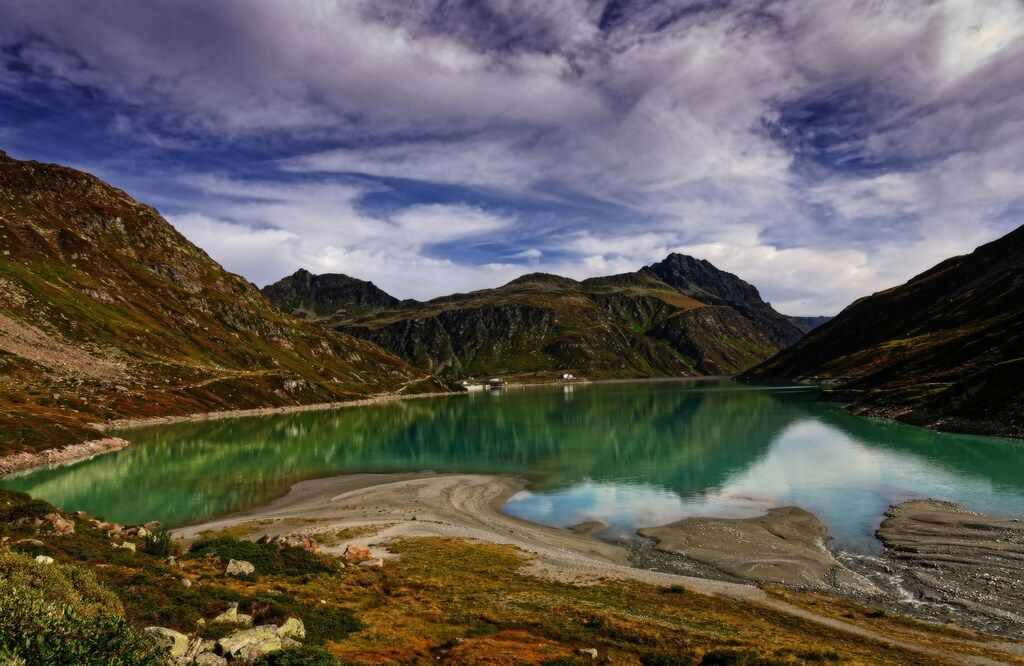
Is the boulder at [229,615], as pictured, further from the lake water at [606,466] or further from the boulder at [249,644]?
the lake water at [606,466]

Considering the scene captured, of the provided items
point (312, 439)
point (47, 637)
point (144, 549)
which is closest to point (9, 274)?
point (312, 439)

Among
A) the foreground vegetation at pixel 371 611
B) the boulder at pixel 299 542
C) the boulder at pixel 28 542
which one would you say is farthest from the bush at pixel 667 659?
the boulder at pixel 28 542

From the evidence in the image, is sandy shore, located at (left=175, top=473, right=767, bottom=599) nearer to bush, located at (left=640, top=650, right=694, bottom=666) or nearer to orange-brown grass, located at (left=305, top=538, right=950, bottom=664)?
orange-brown grass, located at (left=305, top=538, right=950, bottom=664)

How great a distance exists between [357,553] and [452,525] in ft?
50.5

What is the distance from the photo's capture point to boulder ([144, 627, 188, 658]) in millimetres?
17734

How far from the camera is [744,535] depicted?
4966cm

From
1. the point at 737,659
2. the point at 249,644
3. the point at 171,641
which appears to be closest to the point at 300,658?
the point at 249,644

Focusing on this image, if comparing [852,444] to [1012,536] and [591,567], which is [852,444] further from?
[591,567]

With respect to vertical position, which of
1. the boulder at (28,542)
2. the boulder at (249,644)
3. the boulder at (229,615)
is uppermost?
the boulder at (28,542)

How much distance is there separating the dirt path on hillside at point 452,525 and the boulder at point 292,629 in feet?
65.9

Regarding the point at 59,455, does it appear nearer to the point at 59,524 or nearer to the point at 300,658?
the point at 59,524

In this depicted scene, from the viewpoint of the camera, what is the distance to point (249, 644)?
19984 mm

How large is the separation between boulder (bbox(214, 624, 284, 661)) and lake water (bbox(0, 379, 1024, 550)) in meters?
39.4

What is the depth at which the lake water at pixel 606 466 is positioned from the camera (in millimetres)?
60594
